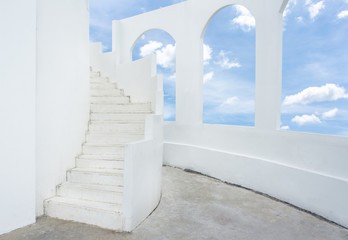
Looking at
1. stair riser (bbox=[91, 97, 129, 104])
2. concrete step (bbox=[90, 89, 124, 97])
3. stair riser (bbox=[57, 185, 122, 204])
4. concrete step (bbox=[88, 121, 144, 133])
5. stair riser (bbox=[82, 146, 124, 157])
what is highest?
concrete step (bbox=[90, 89, 124, 97])

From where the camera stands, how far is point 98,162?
3.56 metres

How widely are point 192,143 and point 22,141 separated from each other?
3.79m

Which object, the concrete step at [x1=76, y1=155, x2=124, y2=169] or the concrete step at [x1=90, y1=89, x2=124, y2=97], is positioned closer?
the concrete step at [x1=76, y1=155, x2=124, y2=169]

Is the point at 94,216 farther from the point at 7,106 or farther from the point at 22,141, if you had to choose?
the point at 7,106

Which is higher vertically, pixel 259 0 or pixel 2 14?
pixel 259 0

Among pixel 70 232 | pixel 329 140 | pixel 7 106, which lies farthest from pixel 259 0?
pixel 70 232

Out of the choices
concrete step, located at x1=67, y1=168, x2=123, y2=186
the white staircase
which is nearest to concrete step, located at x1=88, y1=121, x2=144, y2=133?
the white staircase

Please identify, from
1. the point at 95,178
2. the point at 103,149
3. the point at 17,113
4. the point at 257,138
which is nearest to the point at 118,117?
the point at 103,149

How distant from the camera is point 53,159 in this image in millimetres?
3297

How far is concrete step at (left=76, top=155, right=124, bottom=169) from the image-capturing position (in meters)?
3.49

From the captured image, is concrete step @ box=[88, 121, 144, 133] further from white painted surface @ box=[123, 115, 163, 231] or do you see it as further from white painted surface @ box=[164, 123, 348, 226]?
white painted surface @ box=[164, 123, 348, 226]

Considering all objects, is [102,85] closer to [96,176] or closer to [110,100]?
[110,100]

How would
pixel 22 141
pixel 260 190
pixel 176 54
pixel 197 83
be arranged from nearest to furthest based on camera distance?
pixel 22 141, pixel 260 190, pixel 197 83, pixel 176 54

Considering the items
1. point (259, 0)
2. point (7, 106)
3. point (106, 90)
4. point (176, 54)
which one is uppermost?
point (259, 0)
